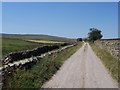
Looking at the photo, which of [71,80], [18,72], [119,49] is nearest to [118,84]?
[71,80]

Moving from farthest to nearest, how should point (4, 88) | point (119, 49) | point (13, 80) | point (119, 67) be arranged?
point (119, 49), point (119, 67), point (13, 80), point (4, 88)

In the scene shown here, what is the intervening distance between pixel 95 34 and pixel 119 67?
553 feet

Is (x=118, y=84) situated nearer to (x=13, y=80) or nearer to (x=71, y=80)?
(x=71, y=80)

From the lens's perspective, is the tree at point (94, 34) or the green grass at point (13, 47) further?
the tree at point (94, 34)

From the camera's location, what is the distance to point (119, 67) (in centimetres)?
2361

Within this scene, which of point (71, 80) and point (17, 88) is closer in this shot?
point (17, 88)

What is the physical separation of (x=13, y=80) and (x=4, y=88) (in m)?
1.67

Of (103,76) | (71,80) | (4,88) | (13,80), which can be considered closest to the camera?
(4,88)

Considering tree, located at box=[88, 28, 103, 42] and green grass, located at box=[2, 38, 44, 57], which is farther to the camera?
tree, located at box=[88, 28, 103, 42]

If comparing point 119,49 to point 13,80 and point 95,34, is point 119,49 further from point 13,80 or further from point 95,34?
point 95,34

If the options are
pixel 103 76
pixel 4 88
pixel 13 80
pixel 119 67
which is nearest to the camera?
pixel 4 88

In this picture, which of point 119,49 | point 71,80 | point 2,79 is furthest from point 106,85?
point 119,49

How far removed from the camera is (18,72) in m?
18.4

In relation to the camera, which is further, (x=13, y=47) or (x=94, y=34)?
(x=94, y=34)
